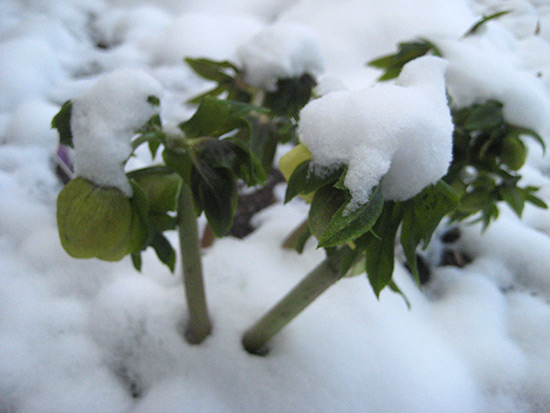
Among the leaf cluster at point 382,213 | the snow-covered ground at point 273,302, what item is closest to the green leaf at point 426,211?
the leaf cluster at point 382,213

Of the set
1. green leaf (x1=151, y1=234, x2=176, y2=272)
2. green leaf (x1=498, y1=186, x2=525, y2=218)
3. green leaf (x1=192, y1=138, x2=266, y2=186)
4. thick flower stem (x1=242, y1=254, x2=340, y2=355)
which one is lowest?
thick flower stem (x1=242, y1=254, x2=340, y2=355)

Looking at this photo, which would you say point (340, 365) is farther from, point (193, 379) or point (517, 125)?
point (517, 125)

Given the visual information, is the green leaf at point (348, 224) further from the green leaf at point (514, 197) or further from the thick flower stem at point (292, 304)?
the green leaf at point (514, 197)

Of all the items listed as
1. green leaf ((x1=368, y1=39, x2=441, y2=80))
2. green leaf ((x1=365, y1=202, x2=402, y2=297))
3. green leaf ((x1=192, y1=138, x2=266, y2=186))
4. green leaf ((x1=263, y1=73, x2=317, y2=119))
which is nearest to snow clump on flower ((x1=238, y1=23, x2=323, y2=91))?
green leaf ((x1=263, y1=73, x2=317, y2=119))

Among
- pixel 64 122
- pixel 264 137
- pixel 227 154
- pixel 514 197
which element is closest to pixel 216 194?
pixel 227 154

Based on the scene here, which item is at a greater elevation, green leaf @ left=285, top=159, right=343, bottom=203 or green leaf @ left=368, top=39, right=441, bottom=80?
green leaf @ left=368, top=39, right=441, bottom=80

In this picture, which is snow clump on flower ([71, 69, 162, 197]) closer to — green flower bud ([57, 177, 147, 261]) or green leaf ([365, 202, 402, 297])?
green flower bud ([57, 177, 147, 261])

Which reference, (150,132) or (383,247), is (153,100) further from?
(383,247)
